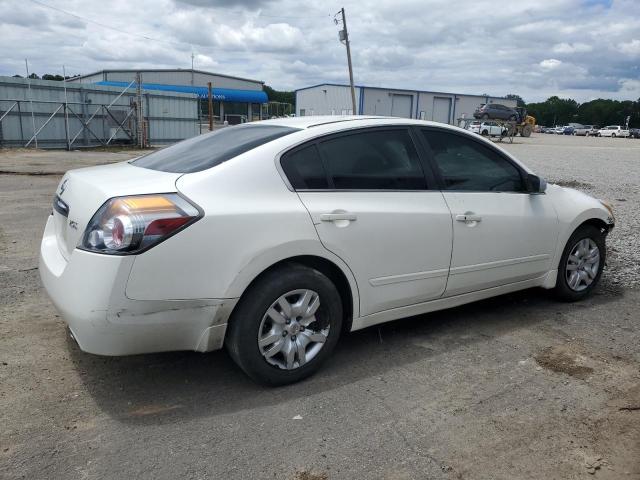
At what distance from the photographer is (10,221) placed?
7.83 metres

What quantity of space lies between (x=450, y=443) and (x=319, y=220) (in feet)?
4.58

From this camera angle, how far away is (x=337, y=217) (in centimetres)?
326

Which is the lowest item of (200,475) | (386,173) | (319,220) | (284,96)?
(200,475)

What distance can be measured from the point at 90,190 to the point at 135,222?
0.54 m

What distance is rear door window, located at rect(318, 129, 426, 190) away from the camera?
3.43m

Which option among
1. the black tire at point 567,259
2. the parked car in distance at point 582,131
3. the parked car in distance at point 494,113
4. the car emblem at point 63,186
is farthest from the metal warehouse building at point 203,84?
the car emblem at point 63,186

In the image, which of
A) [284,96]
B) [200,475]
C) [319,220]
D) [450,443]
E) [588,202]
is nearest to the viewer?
[200,475]

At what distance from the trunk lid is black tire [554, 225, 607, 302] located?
339 cm

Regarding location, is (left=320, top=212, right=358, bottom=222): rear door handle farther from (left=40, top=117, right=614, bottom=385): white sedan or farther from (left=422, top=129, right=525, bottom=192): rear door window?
(left=422, top=129, right=525, bottom=192): rear door window

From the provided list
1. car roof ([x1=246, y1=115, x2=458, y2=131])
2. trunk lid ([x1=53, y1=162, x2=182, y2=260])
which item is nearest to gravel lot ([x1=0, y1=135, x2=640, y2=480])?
trunk lid ([x1=53, y1=162, x2=182, y2=260])

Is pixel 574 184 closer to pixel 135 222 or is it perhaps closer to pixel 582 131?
pixel 135 222

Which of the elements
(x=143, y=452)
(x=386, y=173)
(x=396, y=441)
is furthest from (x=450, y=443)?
(x=386, y=173)

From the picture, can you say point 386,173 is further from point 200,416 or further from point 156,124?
point 156,124

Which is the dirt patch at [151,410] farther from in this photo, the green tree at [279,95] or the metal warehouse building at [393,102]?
the green tree at [279,95]
